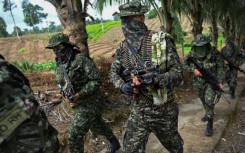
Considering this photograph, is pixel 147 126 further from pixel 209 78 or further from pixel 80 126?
pixel 209 78

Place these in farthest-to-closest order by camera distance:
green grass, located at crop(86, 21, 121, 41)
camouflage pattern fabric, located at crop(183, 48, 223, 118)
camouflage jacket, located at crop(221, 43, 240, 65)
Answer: green grass, located at crop(86, 21, 121, 41) → camouflage jacket, located at crop(221, 43, 240, 65) → camouflage pattern fabric, located at crop(183, 48, 223, 118)

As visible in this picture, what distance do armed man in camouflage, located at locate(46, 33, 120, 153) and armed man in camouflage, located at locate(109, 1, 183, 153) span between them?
688 millimetres

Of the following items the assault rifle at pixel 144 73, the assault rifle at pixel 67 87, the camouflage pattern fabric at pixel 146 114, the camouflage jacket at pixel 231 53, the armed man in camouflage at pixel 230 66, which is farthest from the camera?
the camouflage jacket at pixel 231 53

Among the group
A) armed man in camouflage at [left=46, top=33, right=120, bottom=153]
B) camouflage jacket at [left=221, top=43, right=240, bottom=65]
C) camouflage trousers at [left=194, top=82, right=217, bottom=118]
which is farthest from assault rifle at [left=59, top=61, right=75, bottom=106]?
camouflage jacket at [left=221, top=43, right=240, bottom=65]

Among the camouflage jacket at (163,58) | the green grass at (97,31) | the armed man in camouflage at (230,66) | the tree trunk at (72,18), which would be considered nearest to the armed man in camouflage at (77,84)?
the camouflage jacket at (163,58)

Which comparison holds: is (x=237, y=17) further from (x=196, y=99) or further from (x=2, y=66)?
(x=2, y=66)

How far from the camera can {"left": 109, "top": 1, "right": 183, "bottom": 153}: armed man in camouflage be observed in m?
3.03

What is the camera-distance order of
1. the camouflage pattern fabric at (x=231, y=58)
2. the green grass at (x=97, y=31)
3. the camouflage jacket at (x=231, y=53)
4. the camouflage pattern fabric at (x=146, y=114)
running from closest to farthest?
1. the camouflage pattern fabric at (x=146, y=114)
2. the camouflage pattern fabric at (x=231, y=58)
3. the camouflage jacket at (x=231, y=53)
4. the green grass at (x=97, y=31)

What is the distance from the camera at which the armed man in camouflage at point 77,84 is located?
3.81 metres

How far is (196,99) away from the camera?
25.2ft

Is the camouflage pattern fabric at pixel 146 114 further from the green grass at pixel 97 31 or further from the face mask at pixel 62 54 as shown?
the green grass at pixel 97 31

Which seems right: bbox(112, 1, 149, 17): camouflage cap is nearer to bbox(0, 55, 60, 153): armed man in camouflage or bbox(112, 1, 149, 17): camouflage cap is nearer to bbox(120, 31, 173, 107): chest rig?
bbox(120, 31, 173, 107): chest rig

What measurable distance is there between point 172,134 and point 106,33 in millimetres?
52143

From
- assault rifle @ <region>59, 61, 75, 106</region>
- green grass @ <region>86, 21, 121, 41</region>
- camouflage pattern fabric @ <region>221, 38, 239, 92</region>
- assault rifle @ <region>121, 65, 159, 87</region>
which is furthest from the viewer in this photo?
green grass @ <region>86, 21, 121, 41</region>
